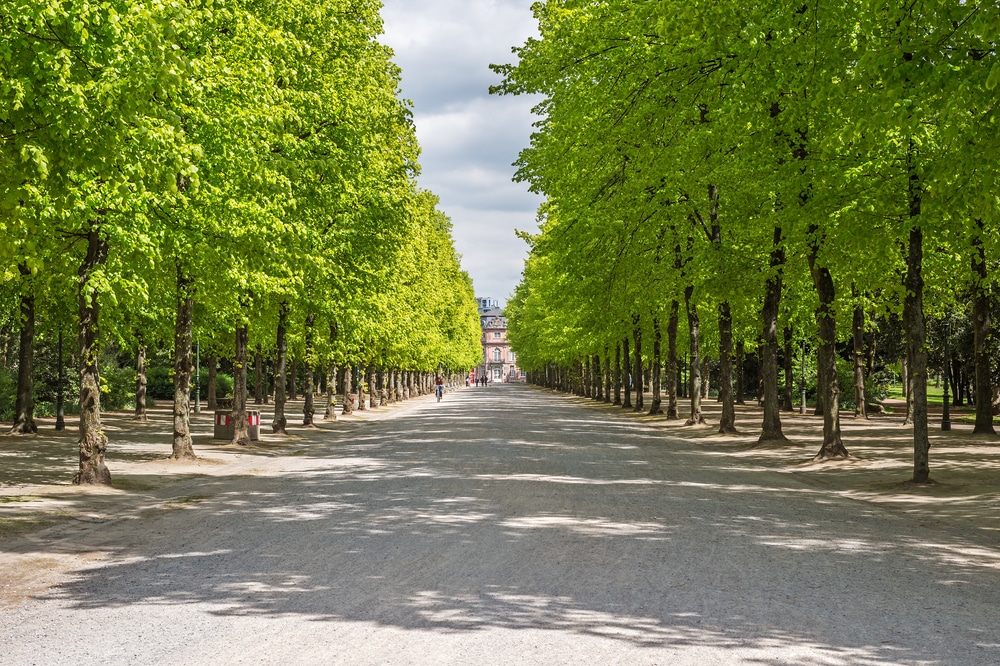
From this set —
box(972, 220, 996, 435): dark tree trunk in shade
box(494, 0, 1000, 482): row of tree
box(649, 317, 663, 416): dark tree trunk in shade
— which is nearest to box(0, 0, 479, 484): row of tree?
Result: box(494, 0, 1000, 482): row of tree

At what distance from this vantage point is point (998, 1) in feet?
29.3

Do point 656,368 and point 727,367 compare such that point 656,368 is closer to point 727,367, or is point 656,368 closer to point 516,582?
point 727,367

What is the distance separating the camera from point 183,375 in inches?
777

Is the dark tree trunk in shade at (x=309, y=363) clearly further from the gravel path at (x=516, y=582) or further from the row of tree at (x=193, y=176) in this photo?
the gravel path at (x=516, y=582)

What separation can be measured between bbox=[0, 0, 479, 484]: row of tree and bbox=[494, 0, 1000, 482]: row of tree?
5013 millimetres

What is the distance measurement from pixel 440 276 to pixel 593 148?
42.2 m

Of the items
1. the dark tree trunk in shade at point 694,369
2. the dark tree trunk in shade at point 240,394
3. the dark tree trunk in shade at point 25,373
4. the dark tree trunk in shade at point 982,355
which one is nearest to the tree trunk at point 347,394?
the dark tree trunk in shade at point 694,369

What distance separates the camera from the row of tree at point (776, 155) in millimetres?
10211

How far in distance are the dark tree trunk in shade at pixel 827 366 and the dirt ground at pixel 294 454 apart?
55 cm

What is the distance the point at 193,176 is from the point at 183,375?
9319 millimetres

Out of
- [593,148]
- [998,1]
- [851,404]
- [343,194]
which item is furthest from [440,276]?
[998,1]

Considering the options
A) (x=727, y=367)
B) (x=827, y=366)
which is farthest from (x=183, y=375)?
(x=727, y=367)

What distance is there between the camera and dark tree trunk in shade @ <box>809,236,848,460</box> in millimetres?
19391

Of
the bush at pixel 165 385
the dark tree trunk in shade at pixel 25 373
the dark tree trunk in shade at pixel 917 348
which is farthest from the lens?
the bush at pixel 165 385
